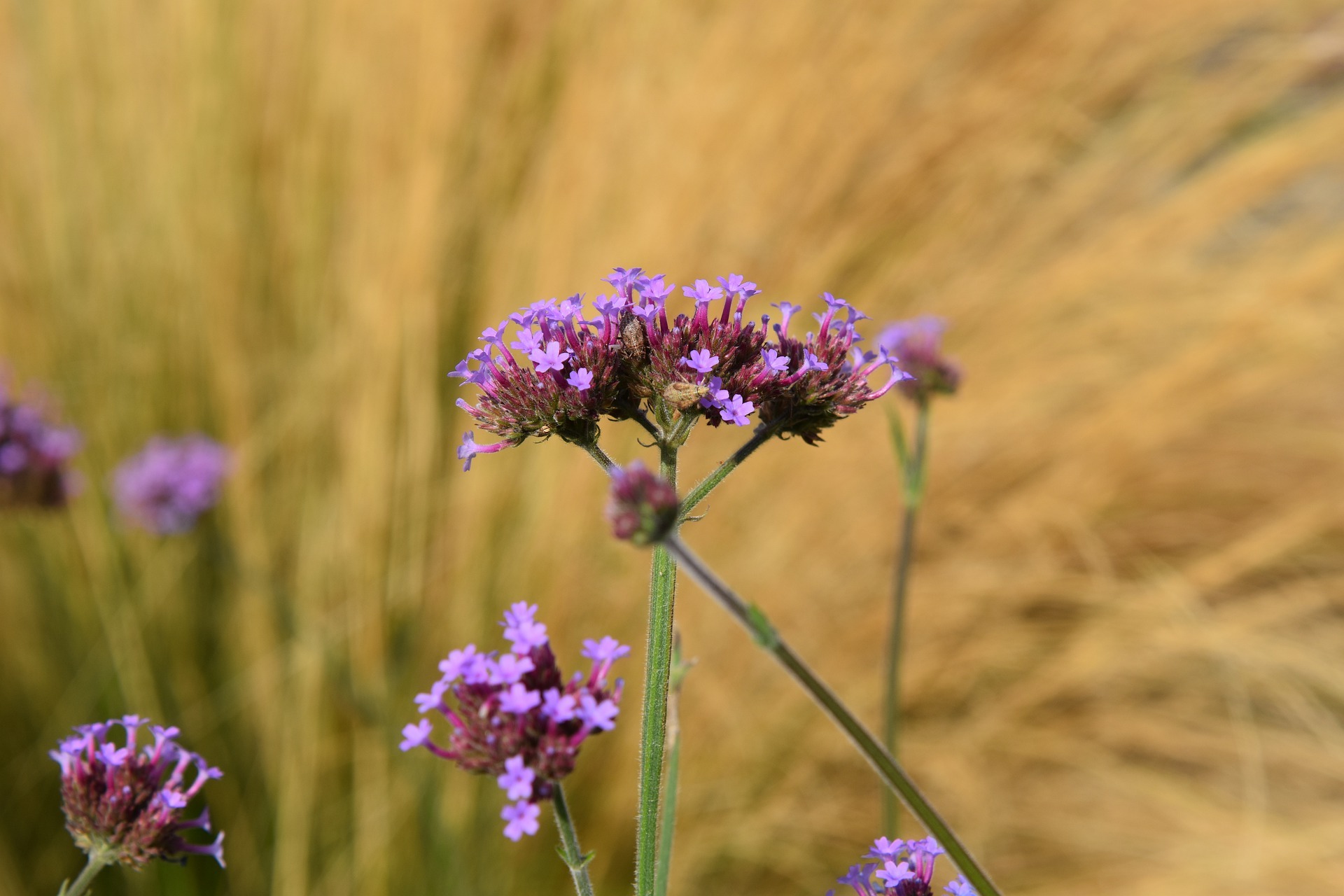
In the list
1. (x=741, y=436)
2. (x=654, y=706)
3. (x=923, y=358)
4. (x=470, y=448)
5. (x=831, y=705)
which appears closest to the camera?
(x=831, y=705)

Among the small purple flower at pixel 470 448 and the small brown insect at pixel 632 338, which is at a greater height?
the small brown insect at pixel 632 338

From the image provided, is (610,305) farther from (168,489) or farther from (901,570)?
(168,489)

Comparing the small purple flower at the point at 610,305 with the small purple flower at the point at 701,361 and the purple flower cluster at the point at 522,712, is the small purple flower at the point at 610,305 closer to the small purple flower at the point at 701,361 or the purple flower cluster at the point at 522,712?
the small purple flower at the point at 701,361

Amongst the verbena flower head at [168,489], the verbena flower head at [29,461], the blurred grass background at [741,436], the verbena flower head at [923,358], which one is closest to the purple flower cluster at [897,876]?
the verbena flower head at [923,358]

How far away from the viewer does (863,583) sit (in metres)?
1.66

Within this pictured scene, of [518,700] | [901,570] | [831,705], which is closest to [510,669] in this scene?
[518,700]

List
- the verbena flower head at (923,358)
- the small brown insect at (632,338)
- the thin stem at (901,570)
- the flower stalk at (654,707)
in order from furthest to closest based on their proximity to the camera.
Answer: the verbena flower head at (923,358)
the thin stem at (901,570)
the small brown insect at (632,338)
the flower stalk at (654,707)

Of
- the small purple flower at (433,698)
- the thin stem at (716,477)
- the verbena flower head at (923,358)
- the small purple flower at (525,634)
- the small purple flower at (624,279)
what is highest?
the verbena flower head at (923,358)

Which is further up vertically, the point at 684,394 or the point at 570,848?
the point at 684,394

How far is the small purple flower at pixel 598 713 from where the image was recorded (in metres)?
0.46

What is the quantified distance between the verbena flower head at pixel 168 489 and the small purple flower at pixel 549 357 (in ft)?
3.87

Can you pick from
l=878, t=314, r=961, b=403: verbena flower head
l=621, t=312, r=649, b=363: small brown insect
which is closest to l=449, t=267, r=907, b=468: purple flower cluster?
l=621, t=312, r=649, b=363: small brown insect

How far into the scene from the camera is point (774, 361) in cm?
55

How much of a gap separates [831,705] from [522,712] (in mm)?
148
